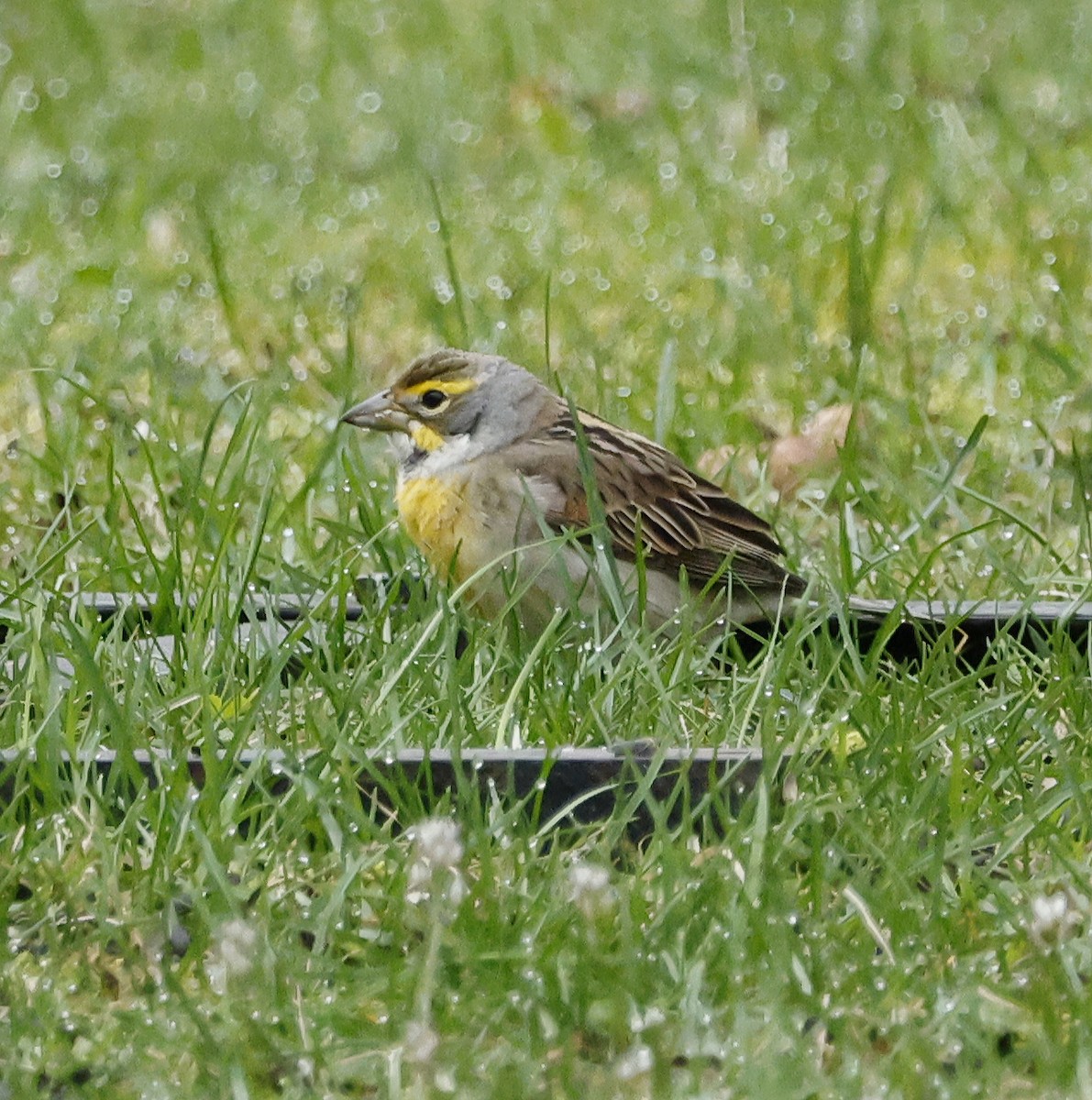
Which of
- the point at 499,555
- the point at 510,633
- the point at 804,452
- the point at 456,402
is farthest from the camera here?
the point at 804,452

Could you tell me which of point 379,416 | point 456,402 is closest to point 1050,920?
point 456,402

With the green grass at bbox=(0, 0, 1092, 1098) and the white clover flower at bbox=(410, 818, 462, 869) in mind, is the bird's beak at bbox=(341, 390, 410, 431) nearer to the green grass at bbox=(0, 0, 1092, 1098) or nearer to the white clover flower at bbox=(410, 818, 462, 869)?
the green grass at bbox=(0, 0, 1092, 1098)

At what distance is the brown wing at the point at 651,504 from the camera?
502 cm

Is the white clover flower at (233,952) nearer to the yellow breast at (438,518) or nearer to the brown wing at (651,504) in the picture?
the yellow breast at (438,518)

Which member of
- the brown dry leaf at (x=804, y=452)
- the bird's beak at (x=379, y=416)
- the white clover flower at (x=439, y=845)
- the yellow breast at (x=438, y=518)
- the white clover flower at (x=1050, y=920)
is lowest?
the brown dry leaf at (x=804, y=452)

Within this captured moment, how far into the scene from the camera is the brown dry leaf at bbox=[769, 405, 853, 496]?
5.82m

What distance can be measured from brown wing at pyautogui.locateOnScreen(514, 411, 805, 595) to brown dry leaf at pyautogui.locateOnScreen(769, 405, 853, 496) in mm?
693

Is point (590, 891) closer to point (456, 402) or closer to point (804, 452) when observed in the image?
point (456, 402)

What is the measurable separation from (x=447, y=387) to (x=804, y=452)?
1.19 meters

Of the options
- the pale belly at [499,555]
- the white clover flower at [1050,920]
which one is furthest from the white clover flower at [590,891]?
the pale belly at [499,555]

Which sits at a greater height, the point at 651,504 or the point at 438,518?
the point at 438,518

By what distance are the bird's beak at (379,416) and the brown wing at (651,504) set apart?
1.14 feet

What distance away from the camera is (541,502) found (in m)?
4.97

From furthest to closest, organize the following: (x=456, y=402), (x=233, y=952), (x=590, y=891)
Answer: (x=456, y=402) → (x=590, y=891) → (x=233, y=952)
